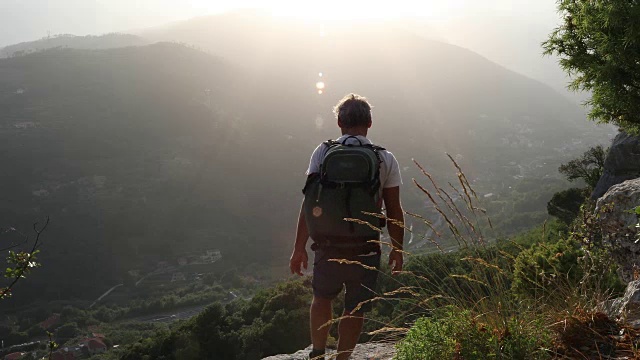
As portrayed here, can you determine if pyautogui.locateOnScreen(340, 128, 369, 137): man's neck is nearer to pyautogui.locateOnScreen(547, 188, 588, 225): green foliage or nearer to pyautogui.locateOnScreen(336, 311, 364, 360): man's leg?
pyautogui.locateOnScreen(336, 311, 364, 360): man's leg

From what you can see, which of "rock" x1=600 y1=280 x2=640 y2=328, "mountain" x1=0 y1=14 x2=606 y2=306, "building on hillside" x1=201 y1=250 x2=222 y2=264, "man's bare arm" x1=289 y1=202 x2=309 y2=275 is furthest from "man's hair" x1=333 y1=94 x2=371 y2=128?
"building on hillside" x1=201 y1=250 x2=222 y2=264

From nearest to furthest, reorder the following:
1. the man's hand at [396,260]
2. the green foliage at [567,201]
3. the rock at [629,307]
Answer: the rock at [629,307]
the man's hand at [396,260]
the green foliage at [567,201]

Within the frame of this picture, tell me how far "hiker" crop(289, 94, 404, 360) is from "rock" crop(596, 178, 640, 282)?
6.99ft

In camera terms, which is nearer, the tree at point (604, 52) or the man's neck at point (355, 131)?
the man's neck at point (355, 131)

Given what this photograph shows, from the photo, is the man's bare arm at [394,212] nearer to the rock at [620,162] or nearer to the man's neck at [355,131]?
the man's neck at [355,131]

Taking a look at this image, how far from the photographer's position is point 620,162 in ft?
41.2

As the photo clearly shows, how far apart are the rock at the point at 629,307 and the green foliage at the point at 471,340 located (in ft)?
1.88

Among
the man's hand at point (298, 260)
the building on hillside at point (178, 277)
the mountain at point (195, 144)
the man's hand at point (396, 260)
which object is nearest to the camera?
the man's hand at point (396, 260)

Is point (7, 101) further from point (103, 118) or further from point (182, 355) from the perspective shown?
point (182, 355)

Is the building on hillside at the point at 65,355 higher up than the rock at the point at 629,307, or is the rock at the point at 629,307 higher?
the rock at the point at 629,307

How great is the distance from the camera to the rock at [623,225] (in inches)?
151

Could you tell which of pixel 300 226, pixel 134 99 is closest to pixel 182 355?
pixel 300 226

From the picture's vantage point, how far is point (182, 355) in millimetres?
15852

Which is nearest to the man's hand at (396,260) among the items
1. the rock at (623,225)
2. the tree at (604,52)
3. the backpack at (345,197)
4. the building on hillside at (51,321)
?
the backpack at (345,197)
